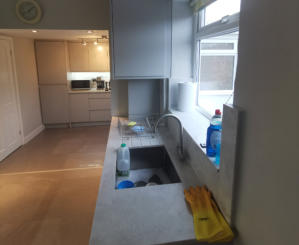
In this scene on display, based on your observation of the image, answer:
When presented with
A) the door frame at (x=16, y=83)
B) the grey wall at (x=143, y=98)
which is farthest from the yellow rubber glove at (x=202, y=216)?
the door frame at (x=16, y=83)

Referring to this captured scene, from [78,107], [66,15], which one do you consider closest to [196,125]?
[66,15]

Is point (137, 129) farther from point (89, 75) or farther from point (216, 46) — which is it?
point (89, 75)

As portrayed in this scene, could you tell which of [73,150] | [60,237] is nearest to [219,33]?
[60,237]

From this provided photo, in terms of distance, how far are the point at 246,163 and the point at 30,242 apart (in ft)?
6.76

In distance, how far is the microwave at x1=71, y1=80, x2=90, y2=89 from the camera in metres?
5.78

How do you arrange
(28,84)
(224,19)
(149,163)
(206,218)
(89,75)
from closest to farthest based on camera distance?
(206,218)
(224,19)
(149,163)
(28,84)
(89,75)

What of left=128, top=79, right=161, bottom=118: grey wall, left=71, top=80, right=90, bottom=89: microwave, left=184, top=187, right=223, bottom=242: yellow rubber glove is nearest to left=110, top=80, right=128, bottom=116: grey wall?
left=128, top=79, right=161, bottom=118: grey wall

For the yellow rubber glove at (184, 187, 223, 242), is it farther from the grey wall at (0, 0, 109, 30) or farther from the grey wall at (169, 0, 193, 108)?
the grey wall at (0, 0, 109, 30)

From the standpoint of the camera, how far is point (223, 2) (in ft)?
5.62

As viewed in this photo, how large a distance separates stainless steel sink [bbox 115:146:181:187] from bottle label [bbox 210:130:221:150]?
28.9 inches

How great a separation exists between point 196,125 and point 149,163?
1.76 ft

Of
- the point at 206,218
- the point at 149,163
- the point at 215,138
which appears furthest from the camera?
the point at 149,163

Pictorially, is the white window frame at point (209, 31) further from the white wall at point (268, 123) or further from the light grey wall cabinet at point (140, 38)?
the white wall at point (268, 123)

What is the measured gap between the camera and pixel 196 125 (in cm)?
187
